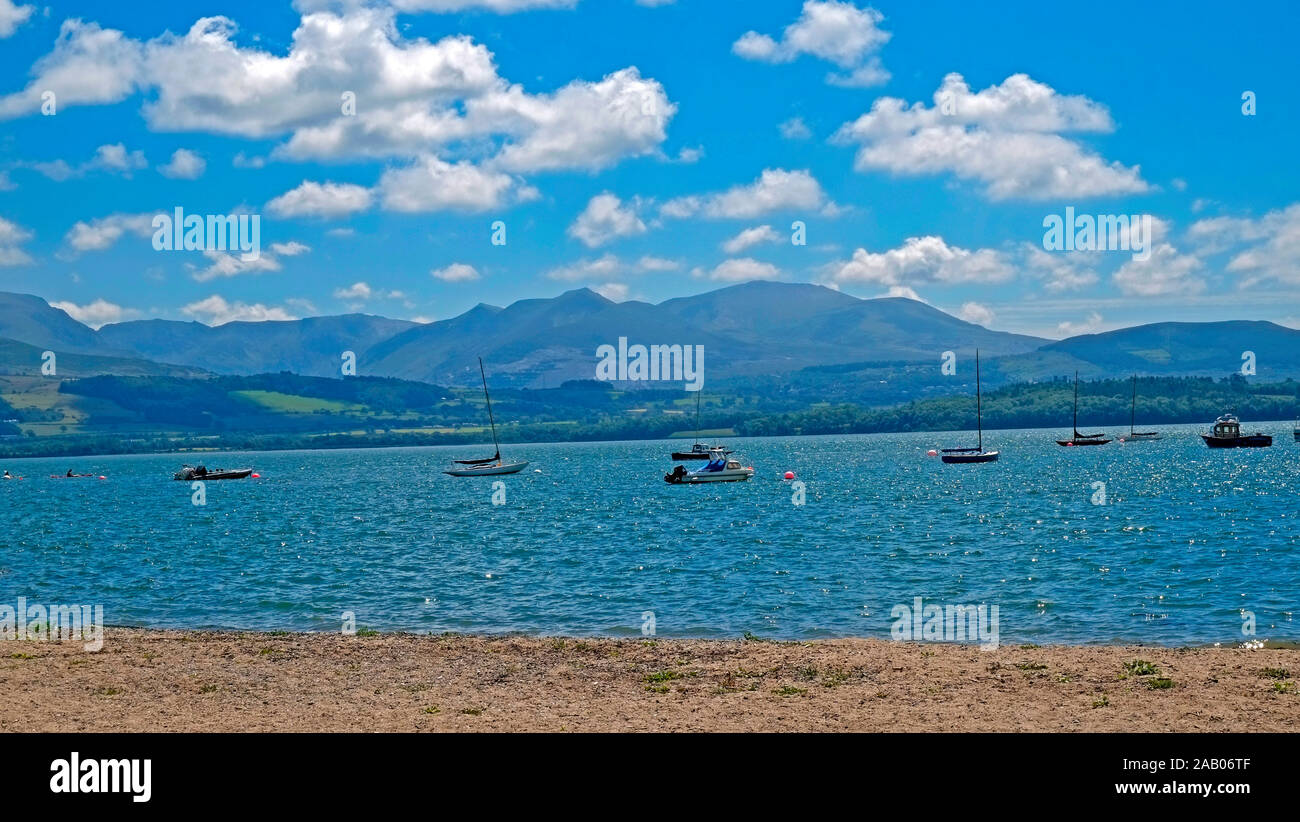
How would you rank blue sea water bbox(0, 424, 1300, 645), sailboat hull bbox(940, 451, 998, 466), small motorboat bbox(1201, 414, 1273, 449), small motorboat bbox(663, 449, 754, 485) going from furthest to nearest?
small motorboat bbox(1201, 414, 1273, 449)
sailboat hull bbox(940, 451, 998, 466)
small motorboat bbox(663, 449, 754, 485)
blue sea water bbox(0, 424, 1300, 645)

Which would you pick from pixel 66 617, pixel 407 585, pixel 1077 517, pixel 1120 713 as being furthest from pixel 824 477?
pixel 1120 713

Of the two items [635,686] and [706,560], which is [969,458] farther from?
[635,686]

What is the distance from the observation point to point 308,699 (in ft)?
77.1

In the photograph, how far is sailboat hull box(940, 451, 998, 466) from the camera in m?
170

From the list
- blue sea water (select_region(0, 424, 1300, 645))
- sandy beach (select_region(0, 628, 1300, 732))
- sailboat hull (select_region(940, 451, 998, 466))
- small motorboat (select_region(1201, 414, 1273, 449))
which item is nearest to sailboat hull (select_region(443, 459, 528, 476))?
blue sea water (select_region(0, 424, 1300, 645))

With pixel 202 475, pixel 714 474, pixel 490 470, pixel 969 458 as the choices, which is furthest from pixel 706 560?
pixel 202 475

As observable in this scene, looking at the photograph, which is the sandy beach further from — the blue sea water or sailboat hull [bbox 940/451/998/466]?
sailboat hull [bbox 940/451/998/466]

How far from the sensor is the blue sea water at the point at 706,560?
1487 inches

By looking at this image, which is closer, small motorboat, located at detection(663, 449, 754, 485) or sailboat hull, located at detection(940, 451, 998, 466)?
small motorboat, located at detection(663, 449, 754, 485)

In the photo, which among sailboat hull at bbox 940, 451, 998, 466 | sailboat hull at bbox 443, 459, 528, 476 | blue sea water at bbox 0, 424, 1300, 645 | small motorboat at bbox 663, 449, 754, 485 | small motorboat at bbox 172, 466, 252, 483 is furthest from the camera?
small motorboat at bbox 172, 466, 252, 483

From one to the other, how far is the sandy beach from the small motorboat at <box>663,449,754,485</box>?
9877 cm
